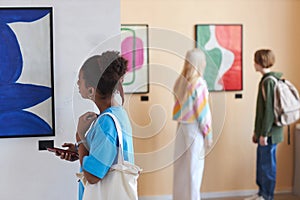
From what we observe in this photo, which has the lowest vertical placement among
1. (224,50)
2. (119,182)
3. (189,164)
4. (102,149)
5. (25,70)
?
(189,164)

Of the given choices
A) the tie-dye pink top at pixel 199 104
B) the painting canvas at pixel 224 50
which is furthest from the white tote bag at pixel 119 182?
the painting canvas at pixel 224 50

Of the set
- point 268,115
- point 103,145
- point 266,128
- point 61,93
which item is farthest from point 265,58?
point 103,145

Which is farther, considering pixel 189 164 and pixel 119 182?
pixel 189 164

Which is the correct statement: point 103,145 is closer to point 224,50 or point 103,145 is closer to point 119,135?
point 119,135

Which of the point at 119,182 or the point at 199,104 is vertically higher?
the point at 199,104

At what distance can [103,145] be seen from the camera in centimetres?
219

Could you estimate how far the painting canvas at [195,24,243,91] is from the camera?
17.2ft

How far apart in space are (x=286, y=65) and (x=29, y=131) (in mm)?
3218

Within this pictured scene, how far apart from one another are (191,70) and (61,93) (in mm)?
1843

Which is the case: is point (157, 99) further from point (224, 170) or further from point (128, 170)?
point (128, 170)

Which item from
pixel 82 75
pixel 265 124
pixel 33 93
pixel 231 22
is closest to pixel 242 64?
pixel 231 22

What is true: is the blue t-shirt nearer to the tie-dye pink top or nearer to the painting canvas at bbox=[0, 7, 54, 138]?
the painting canvas at bbox=[0, 7, 54, 138]

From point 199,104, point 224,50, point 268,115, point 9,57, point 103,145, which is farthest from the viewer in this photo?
point 224,50

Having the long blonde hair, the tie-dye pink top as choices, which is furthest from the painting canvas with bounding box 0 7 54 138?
the tie-dye pink top
